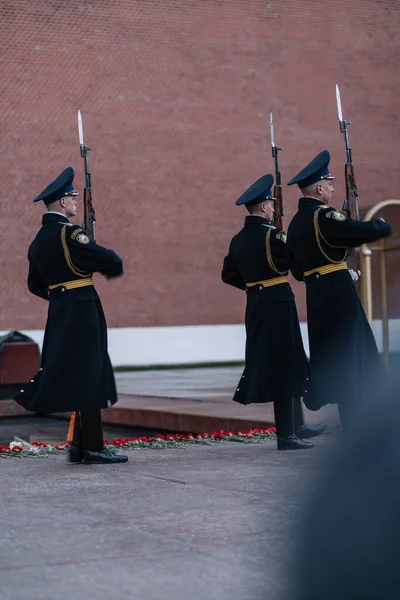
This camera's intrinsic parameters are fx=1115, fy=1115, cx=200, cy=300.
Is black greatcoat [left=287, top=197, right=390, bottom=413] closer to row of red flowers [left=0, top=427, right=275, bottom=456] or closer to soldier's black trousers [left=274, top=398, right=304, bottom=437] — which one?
soldier's black trousers [left=274, top=398, right=304, bottom=437]

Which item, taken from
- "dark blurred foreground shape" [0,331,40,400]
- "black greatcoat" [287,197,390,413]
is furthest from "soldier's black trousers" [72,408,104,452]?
"dark blurred foreground shape" [0,331,40,400]

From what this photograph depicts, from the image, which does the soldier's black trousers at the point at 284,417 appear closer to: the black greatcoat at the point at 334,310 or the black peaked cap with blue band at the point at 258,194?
the black greatcoat at the point at 334,310

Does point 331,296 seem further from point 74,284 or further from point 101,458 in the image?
point 101,458

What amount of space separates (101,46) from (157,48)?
124 centimetres

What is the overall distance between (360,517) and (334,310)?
467cm

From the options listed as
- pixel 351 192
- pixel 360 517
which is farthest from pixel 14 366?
pixel 360 517

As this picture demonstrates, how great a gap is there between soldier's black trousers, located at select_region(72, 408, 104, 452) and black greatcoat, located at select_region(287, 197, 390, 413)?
1.20 metres

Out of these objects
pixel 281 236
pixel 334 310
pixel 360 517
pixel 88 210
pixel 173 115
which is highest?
pixel 173 115

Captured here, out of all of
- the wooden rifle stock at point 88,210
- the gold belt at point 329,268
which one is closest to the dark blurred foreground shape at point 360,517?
the gold belt at point 329,268

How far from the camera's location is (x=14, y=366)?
1450 centimetres

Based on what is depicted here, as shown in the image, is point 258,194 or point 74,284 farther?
point 258,194

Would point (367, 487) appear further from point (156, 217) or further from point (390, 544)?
point (156, 217)

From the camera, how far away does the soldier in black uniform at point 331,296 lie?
20.1 ft

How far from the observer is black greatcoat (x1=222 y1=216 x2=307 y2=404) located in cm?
658
